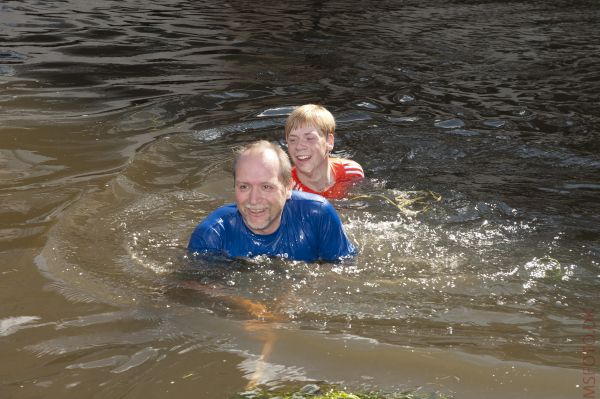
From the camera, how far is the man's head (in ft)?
17.7

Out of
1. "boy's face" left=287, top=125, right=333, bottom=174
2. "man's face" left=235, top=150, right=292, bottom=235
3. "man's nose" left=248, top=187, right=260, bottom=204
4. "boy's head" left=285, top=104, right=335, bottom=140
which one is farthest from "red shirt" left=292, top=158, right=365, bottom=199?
"man's nose" left=248, top=187, right=260, bottom=204

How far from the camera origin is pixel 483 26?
16203 millimetres

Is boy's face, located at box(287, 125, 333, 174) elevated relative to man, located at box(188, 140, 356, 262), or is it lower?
elevated

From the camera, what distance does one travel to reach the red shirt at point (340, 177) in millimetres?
7477

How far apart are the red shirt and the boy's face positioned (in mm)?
289

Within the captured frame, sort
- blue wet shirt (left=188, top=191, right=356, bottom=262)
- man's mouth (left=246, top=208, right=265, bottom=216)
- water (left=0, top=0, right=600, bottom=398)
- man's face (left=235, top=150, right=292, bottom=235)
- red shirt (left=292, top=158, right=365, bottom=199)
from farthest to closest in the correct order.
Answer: red shirt (left=292, top=158, right=365, bottom=199) → blue wet shirt (left=188, top=191, right=356, bottom=262) → man's mouth (left=246, top=208, right=265, bottom=216) → man's face (left=235, top=150, right=292, bottom=235) → water (left=0, top=0, right=600, bottom=398)

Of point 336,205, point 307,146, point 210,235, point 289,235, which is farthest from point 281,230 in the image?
point 336,205

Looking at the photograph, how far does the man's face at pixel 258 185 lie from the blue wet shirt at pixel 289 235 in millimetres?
235

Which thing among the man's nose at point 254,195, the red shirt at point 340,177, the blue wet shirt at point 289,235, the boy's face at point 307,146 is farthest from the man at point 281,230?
the red shirt at point 340,177

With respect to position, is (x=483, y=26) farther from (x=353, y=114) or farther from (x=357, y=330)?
(x=357, y=330)

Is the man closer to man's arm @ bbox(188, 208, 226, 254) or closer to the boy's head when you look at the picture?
man's arm @ bbox(188, 208, 226, 254)

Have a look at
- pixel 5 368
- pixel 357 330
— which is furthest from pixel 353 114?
pixel 5 368

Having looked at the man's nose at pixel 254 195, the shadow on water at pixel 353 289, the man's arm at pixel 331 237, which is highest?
the man's nose at pixel 254 195

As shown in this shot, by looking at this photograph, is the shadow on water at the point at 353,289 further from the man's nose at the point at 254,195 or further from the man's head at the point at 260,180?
the man's nose at the point at 254,195
